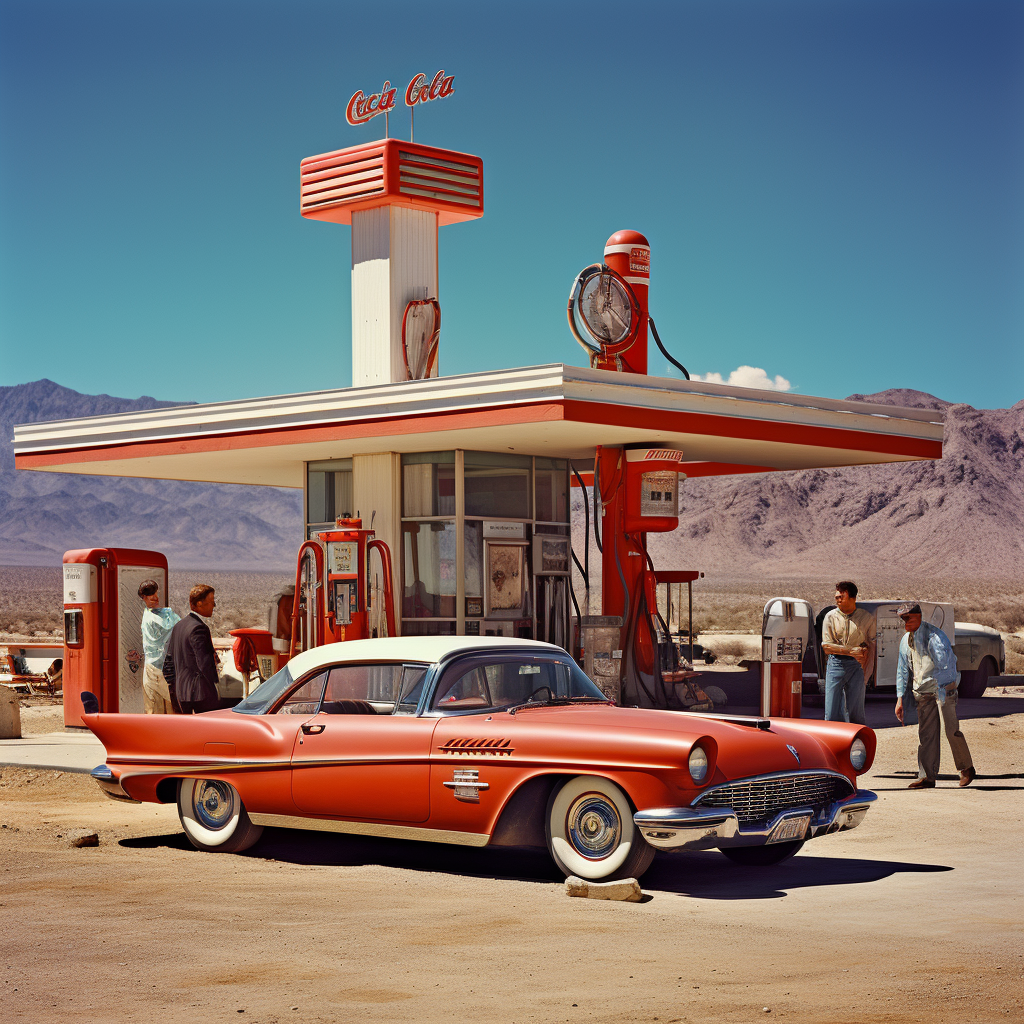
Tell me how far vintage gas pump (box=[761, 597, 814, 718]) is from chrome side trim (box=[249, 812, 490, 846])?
238 inches

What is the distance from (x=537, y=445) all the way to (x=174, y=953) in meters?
12.7

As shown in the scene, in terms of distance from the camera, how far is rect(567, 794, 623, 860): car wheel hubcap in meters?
7.90

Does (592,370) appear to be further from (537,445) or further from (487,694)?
(487,694)

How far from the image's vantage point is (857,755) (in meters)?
8.94

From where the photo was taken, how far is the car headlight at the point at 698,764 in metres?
7.67

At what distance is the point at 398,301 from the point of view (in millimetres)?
20469

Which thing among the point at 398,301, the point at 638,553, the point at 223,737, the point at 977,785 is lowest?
the point at 977,785

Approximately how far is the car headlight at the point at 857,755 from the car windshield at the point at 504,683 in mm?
1530

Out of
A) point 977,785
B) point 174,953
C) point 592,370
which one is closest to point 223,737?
point 174,953

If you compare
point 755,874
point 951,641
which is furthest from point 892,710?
point 755,874

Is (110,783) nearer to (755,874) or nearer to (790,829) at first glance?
(755,874)

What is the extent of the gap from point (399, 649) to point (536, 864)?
59.9 inches

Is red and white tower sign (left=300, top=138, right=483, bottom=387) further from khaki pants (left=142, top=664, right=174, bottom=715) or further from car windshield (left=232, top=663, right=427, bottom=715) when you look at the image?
car windshield (left=232, top=663, right=427, bottom=715)

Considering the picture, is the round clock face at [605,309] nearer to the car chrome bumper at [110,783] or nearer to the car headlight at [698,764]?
the car chrome bumper at [110,783]
